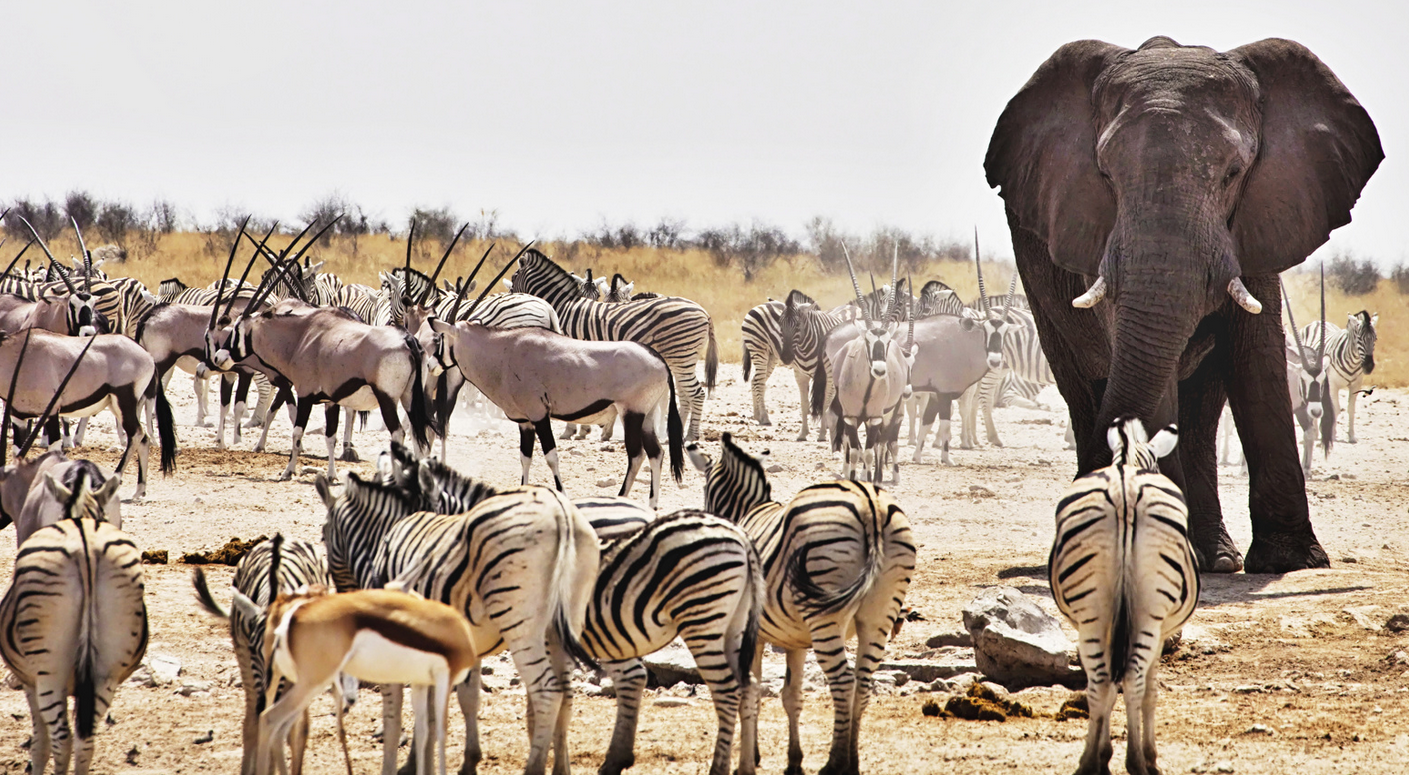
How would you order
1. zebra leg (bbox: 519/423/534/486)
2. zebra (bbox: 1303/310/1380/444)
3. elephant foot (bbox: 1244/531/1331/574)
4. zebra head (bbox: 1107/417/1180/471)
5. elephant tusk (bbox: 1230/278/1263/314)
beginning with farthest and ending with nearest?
zebra (bbox: 1303/310/1380/444) → zebra leg (bbox: 519/423/534/486) → elephant foot (bbox: 1244/531/1331/574) → elephant tusk (bbox: 1230/278/1263/314) → zebra head (bbox: 1107/417/1180/471)

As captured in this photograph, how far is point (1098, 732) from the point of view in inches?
223

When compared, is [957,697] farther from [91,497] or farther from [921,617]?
[91,497]

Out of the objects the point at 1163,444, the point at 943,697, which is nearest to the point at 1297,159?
the point at 1163,444

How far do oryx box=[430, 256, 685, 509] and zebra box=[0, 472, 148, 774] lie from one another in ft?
22.3

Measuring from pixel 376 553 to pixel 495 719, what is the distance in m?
1.16

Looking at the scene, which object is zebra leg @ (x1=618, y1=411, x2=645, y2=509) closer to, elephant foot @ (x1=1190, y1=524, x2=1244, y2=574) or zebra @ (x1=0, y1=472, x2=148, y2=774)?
elephant foot @ (x1=1190, y1=524, x2=1244, y2=574)

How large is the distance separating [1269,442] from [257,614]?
7.37 m

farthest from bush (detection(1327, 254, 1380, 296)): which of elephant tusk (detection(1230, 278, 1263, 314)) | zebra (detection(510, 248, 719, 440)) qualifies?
elephant tusk (detection(1230, 278, 1263, 314))

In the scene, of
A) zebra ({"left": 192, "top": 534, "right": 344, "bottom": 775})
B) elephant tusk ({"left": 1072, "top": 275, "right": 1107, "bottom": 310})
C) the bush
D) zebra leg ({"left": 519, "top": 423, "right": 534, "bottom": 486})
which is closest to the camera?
zebra ({"left": 192, "top": 534, "right": 344, "bottom": 775})

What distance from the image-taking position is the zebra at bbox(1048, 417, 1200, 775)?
5.65 metres

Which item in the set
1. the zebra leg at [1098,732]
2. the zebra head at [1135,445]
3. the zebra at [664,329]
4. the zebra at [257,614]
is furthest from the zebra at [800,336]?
the zebra leg at [1098,732]

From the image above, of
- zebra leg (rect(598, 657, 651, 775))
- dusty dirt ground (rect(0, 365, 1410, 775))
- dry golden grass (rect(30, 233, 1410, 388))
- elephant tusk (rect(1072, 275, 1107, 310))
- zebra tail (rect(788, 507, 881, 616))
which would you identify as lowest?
dusty dirt ground (rect(0, 365, 1410, 775))

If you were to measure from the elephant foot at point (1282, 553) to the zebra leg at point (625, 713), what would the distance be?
5.94 meters

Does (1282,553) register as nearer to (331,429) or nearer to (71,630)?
(71,630)
